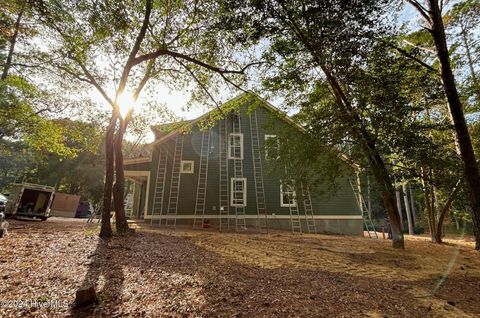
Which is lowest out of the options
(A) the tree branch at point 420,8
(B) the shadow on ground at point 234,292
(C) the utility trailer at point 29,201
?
(B) the shadow on ground at point 234,292

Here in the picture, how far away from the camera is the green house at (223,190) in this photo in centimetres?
1466

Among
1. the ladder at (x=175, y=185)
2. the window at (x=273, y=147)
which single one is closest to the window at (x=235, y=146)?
the ladder at (x=175, y=185)

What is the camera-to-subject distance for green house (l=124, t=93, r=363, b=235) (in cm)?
1466

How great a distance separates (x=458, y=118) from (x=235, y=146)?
11.9 m

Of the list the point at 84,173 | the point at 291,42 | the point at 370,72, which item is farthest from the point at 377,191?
the point at 84,173

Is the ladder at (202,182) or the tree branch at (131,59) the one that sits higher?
the tree branch at (131,59)

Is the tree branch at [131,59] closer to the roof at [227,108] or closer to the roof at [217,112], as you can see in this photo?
the roof at [217,112]

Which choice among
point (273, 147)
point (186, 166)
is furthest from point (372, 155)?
point (186, 166)

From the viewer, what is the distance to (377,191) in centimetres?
848

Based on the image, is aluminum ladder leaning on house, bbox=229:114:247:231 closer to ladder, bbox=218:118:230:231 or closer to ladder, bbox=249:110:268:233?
ladder, bbox=218:118:230:231

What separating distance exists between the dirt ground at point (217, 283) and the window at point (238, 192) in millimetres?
8251

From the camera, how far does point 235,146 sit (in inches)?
631

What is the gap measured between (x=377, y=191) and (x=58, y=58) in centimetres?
1399

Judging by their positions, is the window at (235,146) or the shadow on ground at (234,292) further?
the window at (235,146)
